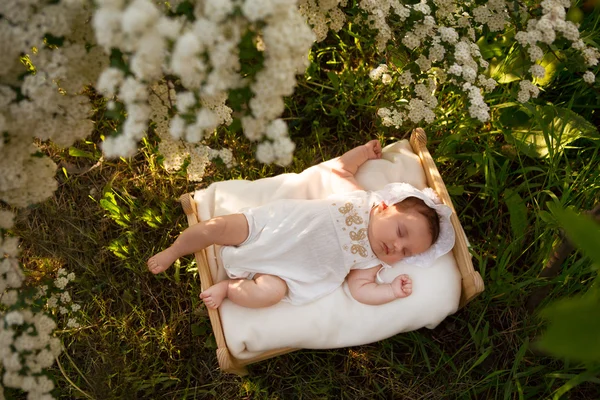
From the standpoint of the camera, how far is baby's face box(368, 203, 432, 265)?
7.23 feet

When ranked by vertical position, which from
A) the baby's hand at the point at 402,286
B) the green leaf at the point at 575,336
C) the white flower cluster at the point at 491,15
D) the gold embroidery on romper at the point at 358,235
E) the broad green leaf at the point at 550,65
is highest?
the green leaf at the point at 575,336

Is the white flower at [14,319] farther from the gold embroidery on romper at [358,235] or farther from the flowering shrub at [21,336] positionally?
the gold embroidery on romper at [358,235]

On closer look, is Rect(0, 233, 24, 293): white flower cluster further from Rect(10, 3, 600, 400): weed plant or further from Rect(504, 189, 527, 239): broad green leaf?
Rect(504, 189, 527, 239): broad green leaf

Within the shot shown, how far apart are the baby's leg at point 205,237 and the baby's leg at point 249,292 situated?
0.18 metres

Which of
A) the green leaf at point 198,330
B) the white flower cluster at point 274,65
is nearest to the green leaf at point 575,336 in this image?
the white flower cluster at point 274,65

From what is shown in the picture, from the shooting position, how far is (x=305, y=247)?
2.28 metres

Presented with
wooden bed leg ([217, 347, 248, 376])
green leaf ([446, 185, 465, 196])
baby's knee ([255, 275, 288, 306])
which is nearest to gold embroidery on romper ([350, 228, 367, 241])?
baby's knee ([255, 275, 288, 306])

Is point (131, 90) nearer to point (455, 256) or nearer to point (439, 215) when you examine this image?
point (439, 215)

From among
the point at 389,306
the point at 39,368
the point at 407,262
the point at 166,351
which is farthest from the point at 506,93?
the point at 39,368

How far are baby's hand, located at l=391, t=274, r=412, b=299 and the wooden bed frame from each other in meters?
0.26

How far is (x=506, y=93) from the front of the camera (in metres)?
2.62

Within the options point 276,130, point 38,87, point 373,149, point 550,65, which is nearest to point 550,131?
point 550,65

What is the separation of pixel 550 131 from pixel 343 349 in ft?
4.63

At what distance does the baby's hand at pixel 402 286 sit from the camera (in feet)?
7.25
